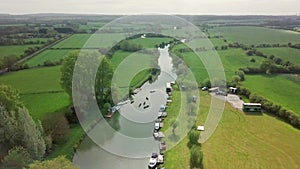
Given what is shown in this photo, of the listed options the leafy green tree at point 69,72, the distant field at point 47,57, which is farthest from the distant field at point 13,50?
the leafy green tree at point 69,72

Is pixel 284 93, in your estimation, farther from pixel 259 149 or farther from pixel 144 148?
pixel 144 148

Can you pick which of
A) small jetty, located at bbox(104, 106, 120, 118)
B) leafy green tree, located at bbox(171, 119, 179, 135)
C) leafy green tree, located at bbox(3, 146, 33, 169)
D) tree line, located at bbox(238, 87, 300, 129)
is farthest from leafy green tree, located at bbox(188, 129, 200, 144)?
leafy green tree, located at bbox(3, 146, 33, 169)

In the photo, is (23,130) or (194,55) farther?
(194,55)

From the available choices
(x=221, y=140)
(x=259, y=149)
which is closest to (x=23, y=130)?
(x=221, y=140)

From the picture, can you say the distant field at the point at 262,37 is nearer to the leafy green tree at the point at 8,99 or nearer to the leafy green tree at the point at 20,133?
the leafy green tree at the point at 8,99

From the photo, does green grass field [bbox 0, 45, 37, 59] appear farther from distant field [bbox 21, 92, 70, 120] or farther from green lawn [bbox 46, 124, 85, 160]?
green lawn [bbox 46, 124, 85, 160]

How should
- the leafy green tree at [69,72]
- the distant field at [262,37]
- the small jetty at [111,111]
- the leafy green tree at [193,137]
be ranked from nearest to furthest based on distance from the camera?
the leafy green tree at [193,137]
the leafy green tree at [69,72]
the small jetty at [111,111]
the distant field at [262,37]
